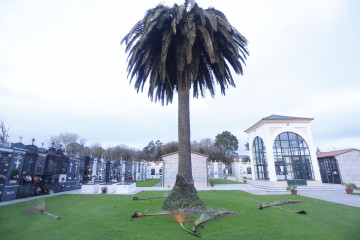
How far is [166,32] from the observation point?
9336 mm

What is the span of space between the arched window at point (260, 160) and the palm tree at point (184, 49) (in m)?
15.2

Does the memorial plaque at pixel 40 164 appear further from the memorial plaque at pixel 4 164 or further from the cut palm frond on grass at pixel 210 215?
the cut palm frond on grass at pixel 210 215

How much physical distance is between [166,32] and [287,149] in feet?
67.6

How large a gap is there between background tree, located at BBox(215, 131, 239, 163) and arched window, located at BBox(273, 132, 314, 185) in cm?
3922

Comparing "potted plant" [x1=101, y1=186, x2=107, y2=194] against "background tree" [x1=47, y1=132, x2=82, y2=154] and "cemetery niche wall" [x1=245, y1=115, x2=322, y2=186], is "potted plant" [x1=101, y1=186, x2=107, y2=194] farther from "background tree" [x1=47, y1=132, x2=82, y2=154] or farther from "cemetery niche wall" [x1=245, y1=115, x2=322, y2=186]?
"background tree" [x1=47, y1=132, x2=82, y2=154]

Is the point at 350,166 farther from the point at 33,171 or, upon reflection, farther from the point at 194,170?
the point at 33,171

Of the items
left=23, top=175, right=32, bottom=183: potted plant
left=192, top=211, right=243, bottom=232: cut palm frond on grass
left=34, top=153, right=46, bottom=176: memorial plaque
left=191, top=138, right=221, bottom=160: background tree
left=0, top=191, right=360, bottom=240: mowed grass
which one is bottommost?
left=0, top=191, right=360, bottom=240: mowed grass

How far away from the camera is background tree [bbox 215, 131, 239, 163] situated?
200ft

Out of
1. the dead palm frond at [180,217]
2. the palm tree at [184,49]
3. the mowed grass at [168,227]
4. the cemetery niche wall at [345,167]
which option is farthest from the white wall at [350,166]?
the dead palm frond at [180,217]

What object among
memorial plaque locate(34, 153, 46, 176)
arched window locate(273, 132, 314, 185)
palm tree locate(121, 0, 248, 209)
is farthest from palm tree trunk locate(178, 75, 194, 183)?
arched window locate(273, 132, 314, 185)

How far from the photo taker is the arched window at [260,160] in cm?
2274

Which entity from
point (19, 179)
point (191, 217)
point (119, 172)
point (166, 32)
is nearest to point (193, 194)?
point (191, 217)

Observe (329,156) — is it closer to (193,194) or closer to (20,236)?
(193,194)

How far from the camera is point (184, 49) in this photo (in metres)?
9.11
